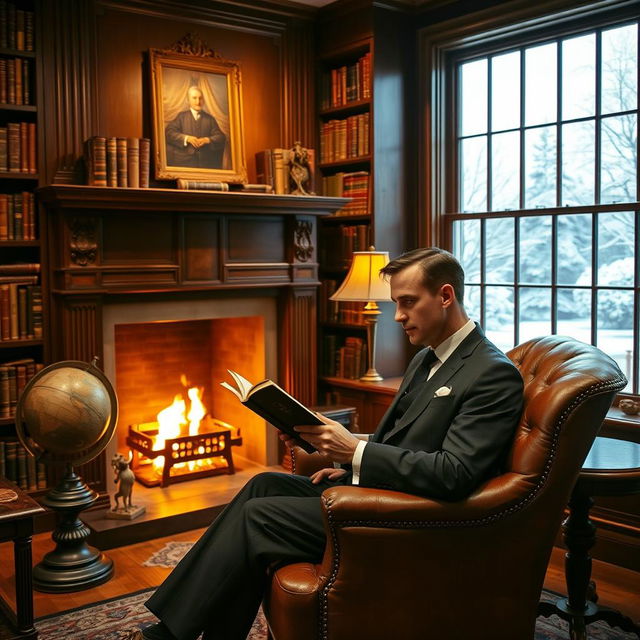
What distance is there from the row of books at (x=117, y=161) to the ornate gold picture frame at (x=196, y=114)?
0.74 ft

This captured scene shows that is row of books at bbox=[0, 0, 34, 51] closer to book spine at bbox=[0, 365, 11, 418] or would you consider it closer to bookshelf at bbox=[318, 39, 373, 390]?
book spine at bbox=[0, 365, 11, 418]

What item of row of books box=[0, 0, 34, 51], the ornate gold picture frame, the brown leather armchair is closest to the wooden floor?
the brown leather armchair

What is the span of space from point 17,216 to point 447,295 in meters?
2.65

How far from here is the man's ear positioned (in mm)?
2482

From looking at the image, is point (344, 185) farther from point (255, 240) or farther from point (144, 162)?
point (144, 162)

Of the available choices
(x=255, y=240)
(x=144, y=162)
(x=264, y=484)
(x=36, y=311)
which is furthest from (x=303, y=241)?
(x=264, y=484)

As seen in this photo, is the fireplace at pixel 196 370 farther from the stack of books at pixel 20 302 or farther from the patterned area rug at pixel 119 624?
the patterned area rug at pixel 119 624

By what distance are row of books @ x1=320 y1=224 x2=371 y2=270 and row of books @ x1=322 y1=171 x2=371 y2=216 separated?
10 cm

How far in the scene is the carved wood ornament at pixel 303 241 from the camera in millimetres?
4957

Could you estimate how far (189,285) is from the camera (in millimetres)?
4578

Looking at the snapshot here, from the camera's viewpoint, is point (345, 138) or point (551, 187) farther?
point (345, 138)

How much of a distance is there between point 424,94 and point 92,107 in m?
1.99

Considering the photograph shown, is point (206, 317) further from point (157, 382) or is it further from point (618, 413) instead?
point (618, 413)

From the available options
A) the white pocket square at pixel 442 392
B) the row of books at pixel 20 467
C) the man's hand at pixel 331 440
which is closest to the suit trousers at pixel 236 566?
the man's hand at pixel 331 440
